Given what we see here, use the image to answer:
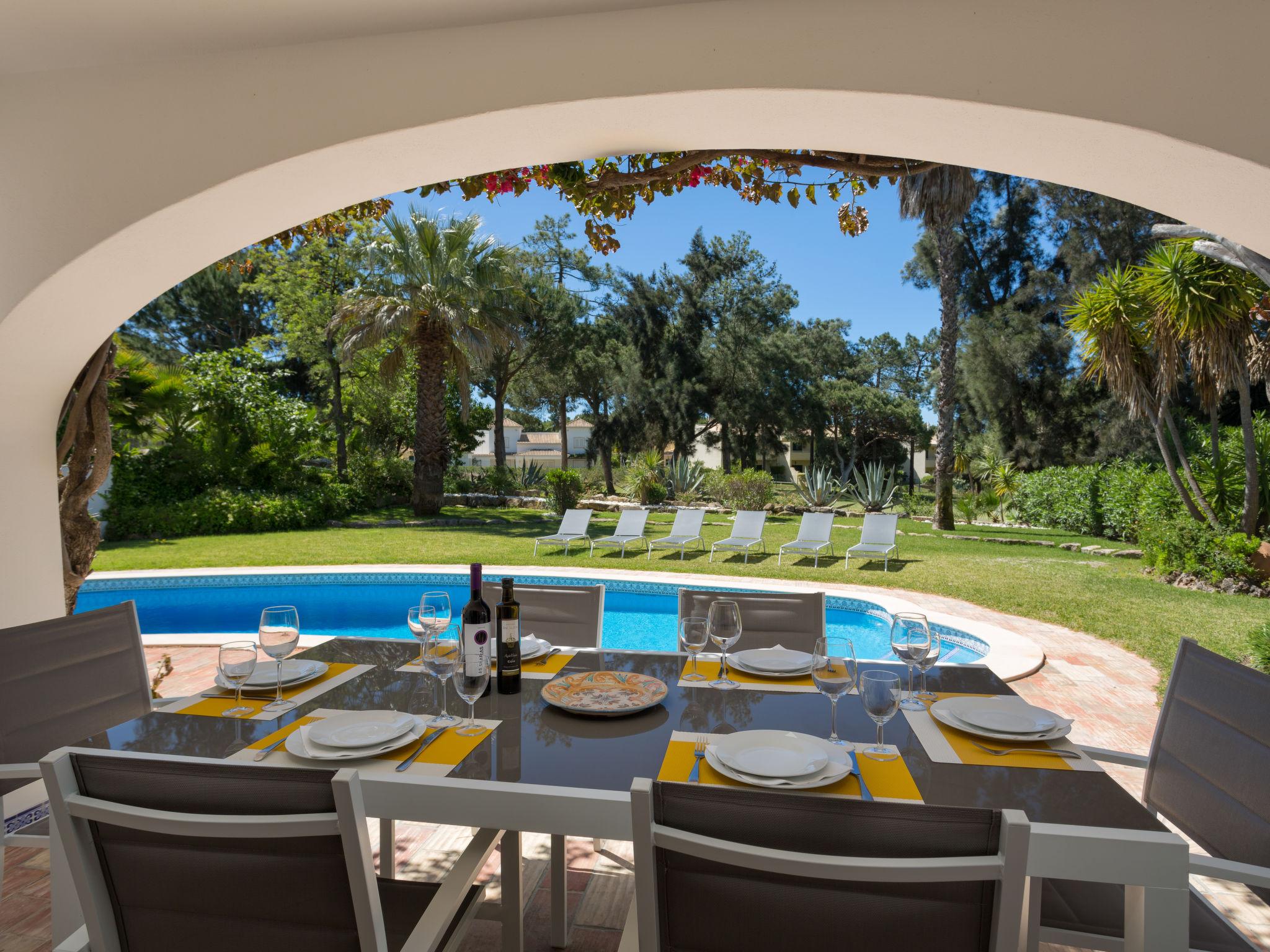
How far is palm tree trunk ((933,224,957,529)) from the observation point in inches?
503

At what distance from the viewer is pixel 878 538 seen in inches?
376

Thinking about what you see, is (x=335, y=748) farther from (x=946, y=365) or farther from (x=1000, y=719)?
(x=946, y=365)

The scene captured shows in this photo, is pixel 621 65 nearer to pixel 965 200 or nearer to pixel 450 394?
pixel 965 200

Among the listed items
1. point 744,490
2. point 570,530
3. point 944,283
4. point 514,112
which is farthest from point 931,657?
point 744,490

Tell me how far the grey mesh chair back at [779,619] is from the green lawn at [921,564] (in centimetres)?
369

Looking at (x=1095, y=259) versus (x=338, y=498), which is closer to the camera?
(x=338, y=498)

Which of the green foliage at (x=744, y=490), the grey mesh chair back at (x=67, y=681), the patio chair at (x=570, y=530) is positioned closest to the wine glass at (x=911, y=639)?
the grey mesh chair back at (x=67, y=681)

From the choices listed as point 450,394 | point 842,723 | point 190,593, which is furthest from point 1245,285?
point 450,394

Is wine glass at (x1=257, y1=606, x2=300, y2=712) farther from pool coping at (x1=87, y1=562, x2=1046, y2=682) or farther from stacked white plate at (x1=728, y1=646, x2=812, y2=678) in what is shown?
pool coping at (x1=87, y1=562, x2=1046, y2=682)

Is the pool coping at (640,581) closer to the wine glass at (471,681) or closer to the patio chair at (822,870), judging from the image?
the wine glass at (471,681)

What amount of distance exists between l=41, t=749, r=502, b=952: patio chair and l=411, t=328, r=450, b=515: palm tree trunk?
1299 cm

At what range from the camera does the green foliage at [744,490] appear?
48.9 ft

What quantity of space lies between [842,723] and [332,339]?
16.7 metres

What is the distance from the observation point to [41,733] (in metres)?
1.97
